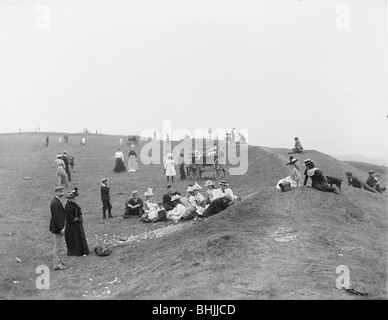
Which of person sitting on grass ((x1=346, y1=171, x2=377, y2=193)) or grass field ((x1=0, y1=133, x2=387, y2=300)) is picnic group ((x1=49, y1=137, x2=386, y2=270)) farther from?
grass field ((x1=0, y1=133, x2=387, y2=300))

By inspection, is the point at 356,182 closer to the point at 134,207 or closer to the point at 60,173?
the point at 134,207

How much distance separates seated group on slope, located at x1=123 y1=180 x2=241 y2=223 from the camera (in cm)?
1411

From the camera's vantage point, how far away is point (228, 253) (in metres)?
8.79

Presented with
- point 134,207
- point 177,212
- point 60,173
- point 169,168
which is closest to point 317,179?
point 177,212

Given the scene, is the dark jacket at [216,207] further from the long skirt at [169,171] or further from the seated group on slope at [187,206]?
the long skirt at [169,171]

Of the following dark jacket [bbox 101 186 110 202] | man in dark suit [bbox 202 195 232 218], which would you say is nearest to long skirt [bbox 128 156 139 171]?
dark jacket [bbox 101 186 110 202]

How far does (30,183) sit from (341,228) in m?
18.8

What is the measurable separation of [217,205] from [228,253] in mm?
5226

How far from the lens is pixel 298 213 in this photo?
11578 millimetres

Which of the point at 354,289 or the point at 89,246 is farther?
the point at 89,246

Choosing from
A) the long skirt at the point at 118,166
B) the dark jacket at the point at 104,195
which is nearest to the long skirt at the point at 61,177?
the long skirt at the point at 118,166

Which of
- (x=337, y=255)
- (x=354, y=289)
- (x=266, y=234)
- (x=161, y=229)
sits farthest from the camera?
(x=161, y=229)
